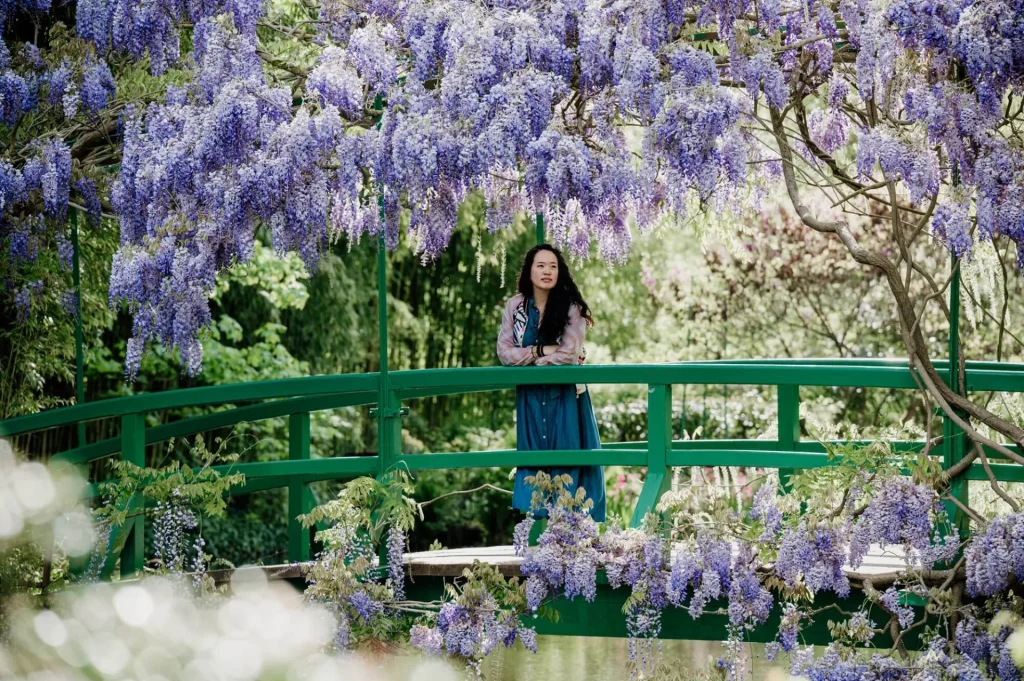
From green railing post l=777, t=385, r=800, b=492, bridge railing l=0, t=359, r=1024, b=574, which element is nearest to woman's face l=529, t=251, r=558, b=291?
bridge railing l=0, t=359, r=1024, b=574

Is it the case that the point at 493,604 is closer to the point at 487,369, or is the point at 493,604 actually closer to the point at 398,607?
the point at 398,607

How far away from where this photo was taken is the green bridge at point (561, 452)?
5539 millimetres

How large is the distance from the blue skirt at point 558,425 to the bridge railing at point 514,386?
4.5 inches

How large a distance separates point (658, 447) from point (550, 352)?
24.2 inches

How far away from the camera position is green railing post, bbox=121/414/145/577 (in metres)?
6.18

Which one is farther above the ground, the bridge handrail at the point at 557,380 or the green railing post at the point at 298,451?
the bridge handrail at the point at 557,380

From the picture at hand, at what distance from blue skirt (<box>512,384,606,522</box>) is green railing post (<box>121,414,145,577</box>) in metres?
1.65

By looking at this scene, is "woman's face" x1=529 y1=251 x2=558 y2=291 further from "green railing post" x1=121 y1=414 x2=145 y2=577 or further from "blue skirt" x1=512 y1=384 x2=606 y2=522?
"green railing post" x1=121 y1=414 x2=145 y2=577

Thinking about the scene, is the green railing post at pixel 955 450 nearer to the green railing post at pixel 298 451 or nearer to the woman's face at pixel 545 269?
the woman's face at pixel 545 269

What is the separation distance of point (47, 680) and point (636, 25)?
3.31 metres

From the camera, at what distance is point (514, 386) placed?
245 inches

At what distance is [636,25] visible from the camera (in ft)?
18.8

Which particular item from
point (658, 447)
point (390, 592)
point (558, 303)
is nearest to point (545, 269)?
point (558, 303)

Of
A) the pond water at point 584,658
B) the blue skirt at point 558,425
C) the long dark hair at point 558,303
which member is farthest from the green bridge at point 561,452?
the pond water at point 584,658
